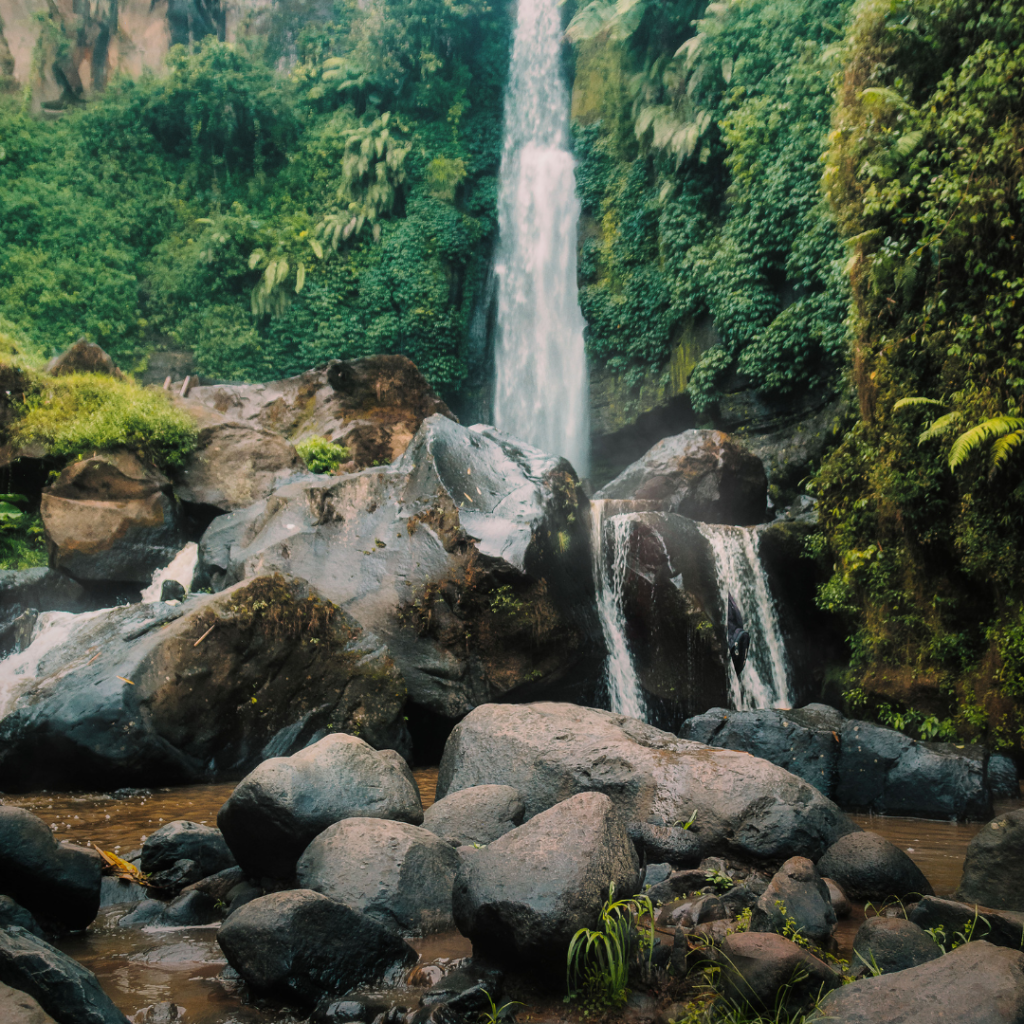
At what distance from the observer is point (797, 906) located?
332 centimetres

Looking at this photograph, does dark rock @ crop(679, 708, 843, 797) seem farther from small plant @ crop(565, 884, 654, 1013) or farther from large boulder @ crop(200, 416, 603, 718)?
small plant @ crop(565, 884, 654, 1013)

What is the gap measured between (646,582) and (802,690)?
106 inches

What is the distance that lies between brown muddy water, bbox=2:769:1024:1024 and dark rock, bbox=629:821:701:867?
894 mm

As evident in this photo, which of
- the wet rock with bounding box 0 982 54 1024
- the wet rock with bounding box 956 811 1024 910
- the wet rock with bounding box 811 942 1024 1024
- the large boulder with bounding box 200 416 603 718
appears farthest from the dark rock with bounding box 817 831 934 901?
the large boulder with bounding box 200 416 603 718

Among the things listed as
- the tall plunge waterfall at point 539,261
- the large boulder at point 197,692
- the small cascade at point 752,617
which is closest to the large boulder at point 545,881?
the large boulder at point 197,692

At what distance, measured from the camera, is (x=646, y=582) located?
957 centimetres

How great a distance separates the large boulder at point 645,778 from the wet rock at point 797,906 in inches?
30.4

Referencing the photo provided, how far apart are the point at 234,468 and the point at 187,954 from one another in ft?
35.4

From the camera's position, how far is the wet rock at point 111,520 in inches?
442

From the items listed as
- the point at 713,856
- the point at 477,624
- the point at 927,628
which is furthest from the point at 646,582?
the point at 713,856

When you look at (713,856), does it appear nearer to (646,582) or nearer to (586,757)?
(586,757)

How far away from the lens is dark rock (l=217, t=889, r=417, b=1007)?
2832mm

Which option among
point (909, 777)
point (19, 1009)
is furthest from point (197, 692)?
point (909, 777)

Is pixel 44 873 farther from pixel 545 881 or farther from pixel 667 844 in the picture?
pixel 667 844
